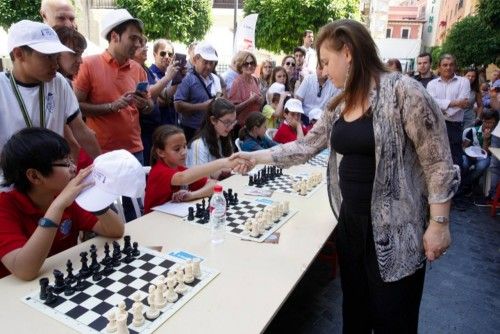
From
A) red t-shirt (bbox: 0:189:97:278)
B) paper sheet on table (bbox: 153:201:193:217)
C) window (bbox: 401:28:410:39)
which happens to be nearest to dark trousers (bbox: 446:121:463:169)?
paper sheet on table (bbox: 153:201:193:217)

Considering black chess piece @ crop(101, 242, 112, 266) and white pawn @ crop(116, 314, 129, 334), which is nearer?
white pawn @ crop(116, 314, 129, 334)

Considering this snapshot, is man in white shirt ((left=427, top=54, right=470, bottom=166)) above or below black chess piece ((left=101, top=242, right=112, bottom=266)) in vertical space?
above

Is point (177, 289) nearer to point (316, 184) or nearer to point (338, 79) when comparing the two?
point (338, 79)

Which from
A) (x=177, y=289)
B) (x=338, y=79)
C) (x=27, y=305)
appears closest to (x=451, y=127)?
(x=338, y=79)

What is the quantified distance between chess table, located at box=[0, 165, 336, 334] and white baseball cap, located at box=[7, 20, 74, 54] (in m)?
1.08

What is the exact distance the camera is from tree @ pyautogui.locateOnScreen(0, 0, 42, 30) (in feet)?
42.4

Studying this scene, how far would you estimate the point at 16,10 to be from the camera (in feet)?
43.4

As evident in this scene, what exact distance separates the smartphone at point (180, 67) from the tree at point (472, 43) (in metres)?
13.7

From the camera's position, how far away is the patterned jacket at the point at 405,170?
60.4 inches

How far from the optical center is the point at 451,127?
5.63 meters

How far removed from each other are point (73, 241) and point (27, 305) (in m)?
0.62

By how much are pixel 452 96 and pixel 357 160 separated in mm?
4846

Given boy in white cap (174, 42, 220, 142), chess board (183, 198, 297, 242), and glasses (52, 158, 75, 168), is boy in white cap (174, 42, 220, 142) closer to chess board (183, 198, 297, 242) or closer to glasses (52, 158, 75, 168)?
chess board (183, 198, 297, 242)

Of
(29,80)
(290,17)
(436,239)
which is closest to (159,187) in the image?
(29,80)
